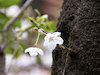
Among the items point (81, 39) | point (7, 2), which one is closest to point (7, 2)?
point (7, 2)

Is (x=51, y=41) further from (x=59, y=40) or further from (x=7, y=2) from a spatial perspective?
(x=7, y=2)

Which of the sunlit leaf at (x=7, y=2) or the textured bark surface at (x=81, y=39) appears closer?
the textured bark surface at (x=81, y=39)

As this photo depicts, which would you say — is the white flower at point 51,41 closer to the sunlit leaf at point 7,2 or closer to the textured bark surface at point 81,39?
the textured bark surface at point 81,39

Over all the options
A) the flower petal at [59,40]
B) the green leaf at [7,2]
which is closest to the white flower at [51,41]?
the flower petal at [59,40]

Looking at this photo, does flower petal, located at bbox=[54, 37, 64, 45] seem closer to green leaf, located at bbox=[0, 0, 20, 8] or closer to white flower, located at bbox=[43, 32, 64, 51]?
white flower, located at bbox=[43, 32, 64, 51]

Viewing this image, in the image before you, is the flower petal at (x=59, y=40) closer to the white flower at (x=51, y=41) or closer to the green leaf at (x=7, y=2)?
the white flower at (x=51, y=41)

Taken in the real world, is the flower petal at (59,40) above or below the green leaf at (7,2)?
below

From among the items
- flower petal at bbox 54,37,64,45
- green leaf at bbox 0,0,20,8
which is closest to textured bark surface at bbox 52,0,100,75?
flower petal at bbox 54,37,64,45

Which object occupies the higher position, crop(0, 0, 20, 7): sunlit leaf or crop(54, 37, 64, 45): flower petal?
crop(0, 0, 20, 7): sunlit leaf
